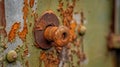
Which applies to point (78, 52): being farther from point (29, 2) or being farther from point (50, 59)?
point (29, 2)

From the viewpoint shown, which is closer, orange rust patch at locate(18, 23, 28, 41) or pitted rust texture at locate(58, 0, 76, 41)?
orange rust patch at locate(18, 23, 28, 41)

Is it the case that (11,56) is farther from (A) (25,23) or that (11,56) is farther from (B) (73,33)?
(B) (73,33)

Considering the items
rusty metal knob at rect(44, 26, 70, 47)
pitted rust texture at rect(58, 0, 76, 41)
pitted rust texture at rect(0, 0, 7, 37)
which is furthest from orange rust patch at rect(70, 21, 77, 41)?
pitted rust texture at rect(0, 0, 7, 37)

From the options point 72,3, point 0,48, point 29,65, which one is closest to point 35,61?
point 29,65

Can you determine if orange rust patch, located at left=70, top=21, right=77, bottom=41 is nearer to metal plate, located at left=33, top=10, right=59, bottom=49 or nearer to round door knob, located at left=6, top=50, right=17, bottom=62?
metal plate, located at left=33, top=10, right=59, bottom=49

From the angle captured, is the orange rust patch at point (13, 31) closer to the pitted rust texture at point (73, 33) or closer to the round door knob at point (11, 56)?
the round door knob at point (11, 56)

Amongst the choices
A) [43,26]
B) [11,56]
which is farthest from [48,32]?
[11,56]

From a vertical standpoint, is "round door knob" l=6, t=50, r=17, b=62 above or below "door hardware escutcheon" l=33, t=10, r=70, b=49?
below
